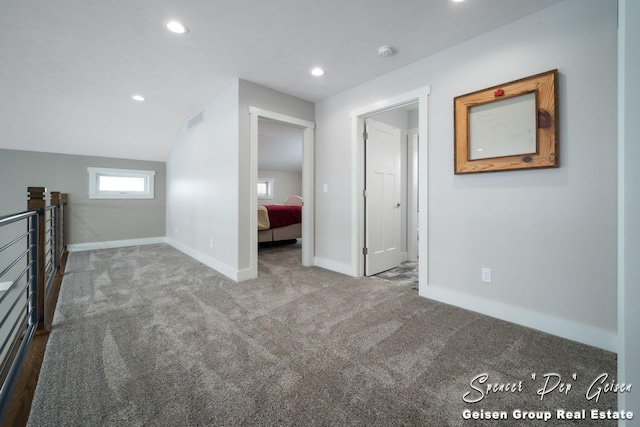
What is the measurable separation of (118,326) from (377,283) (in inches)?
92.6

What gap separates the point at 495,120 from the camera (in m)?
2.05

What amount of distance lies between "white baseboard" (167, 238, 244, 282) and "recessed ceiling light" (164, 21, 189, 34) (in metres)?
2.30

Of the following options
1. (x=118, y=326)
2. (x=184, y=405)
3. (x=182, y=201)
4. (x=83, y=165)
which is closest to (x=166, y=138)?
(x=182, y=201)

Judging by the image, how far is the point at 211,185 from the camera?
140 inches

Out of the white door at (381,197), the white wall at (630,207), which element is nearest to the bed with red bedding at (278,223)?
the white door at (381,197)

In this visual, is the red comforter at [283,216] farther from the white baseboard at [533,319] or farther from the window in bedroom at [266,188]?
the white baseboard at [533,319]

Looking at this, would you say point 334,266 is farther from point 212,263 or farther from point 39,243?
point 39,243

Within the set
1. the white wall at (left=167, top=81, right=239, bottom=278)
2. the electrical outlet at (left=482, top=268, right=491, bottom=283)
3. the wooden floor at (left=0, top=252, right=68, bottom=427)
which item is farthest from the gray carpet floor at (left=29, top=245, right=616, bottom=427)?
the white wall at (left=167, top=81, right=239, bottom=278)

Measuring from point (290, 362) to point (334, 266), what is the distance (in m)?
1.94

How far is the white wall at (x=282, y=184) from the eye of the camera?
8.31 meters

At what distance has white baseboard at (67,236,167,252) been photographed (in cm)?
498

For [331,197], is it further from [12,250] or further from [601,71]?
[12,250]

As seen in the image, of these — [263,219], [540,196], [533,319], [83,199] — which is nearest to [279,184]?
[263,219]

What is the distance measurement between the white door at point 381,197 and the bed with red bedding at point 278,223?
7.73ft
